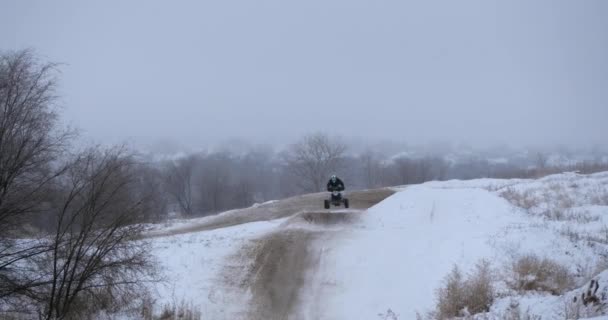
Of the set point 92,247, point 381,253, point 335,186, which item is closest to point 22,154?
point 92,247

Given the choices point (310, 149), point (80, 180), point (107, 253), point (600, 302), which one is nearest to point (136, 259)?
point (107, 253)

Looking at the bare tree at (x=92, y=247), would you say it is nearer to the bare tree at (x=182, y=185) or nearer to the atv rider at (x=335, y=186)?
the atv rider at (x=335, y=186)

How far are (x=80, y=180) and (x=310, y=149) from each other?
52585 mm

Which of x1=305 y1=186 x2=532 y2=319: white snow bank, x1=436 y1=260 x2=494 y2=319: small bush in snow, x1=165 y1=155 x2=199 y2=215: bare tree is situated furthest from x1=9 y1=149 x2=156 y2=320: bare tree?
x1=165 y1=155 x2=199 y2=215: bare tree

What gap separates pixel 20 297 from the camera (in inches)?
420

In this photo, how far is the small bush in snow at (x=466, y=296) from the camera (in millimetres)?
9648

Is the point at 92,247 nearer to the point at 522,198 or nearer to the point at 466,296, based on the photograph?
the point at 466,296

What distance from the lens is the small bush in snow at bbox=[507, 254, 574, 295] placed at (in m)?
10.0

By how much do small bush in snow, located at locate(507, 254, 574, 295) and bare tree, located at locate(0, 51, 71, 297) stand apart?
13.1m

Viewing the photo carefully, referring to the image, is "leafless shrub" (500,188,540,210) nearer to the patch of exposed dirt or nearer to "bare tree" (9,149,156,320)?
the patch of exposed dirt

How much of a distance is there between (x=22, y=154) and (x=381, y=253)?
42.0 feet

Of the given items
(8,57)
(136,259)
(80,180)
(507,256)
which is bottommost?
(507,256)

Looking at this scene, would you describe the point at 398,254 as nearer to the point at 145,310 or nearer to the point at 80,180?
the point at 145,310

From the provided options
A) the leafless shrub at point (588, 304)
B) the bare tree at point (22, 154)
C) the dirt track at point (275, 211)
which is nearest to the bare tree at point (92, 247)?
the bare tree at point (22, 154)
